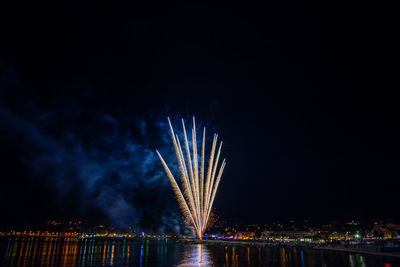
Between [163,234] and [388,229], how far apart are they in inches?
3494

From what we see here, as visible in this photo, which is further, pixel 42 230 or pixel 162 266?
pixel 42 230

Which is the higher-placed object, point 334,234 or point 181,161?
point 181,161

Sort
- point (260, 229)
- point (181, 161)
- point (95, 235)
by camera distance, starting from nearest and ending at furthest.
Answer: point (181, 161), point (260, 229), point (95, 235)

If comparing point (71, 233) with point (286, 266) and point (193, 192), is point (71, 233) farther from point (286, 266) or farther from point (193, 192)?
point (286, 266)

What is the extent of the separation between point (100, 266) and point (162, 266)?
4524mm

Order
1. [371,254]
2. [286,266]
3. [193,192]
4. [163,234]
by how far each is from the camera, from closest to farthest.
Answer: [286,266], [371,254], [193,192], [163,234]

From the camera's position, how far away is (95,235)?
156 metres

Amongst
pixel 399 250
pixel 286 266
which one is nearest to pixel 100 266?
pixel 286 266

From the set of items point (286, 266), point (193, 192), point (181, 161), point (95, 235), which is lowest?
point (95, 235)

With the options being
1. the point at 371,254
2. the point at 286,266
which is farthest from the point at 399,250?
the point at 286,266

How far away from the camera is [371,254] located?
87.0ft

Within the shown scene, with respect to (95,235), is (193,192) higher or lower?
higher

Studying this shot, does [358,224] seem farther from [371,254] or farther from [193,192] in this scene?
[193,192]

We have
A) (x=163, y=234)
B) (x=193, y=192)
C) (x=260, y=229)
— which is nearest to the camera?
(x=193, y=192)
